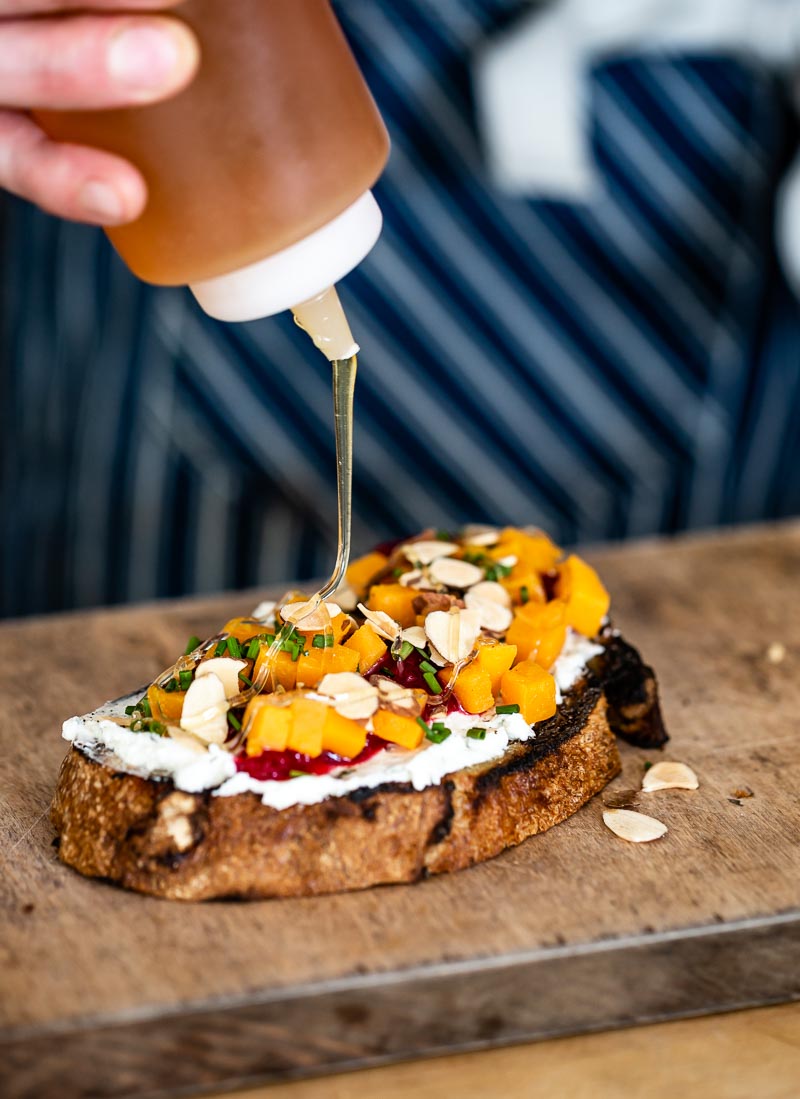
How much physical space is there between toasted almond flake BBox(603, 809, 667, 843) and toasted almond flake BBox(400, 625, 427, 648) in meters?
0.39

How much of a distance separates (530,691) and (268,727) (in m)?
0.44

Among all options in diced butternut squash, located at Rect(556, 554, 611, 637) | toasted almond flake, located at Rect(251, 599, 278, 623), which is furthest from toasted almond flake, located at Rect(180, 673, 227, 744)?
diced butternut squash, located at Rect(556, 554, 611, 637)

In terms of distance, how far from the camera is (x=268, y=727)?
5.61ft

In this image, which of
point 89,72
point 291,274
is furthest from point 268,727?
point 89,72

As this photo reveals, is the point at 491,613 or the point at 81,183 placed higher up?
the point at 81,183

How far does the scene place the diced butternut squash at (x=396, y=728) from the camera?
5.86 ft

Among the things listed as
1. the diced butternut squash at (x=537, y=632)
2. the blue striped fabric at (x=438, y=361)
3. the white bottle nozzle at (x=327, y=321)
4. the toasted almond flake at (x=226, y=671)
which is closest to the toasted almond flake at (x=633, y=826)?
the diced butternut squash at (x=537, y=632)

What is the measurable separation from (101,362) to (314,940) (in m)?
2.56

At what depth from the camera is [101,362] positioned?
379 cm

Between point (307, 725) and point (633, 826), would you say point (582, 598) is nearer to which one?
point (633, 826)

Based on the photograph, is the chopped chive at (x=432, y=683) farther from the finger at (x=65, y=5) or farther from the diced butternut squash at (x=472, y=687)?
the finger at (x=65, y=5)

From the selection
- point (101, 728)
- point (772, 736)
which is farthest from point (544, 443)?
point (101, 728)

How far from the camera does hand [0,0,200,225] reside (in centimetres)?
134

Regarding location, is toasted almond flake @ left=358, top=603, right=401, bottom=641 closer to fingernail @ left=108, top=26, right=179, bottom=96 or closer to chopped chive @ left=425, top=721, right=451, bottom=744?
chopped chive @ left=425, top=721, right=451, bottom=744
